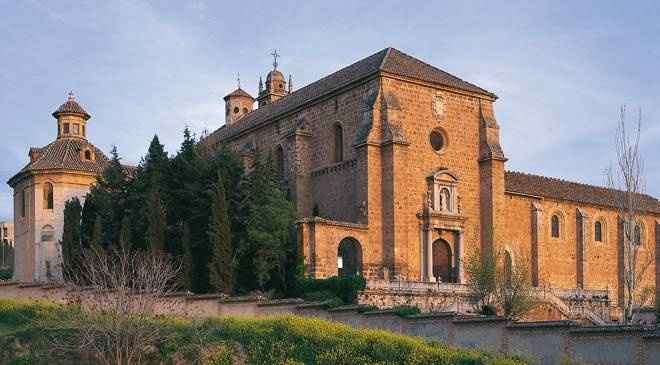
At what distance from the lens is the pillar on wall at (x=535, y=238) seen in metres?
52.0

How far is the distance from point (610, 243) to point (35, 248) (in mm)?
34242

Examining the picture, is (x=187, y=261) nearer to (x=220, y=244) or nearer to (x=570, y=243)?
(x=220, y=244)

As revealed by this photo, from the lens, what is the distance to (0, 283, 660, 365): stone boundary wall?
21922 millimetres

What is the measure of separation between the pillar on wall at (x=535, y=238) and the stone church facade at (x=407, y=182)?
57 mm

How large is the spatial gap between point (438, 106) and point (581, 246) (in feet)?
46.1

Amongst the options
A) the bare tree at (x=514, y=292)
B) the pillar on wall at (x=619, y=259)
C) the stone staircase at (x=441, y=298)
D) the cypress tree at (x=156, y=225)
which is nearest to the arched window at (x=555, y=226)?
the pillar on wall at (x=619, y=259)

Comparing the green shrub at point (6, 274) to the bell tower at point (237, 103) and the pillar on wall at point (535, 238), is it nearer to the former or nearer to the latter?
the bell tower at point (237, 103)

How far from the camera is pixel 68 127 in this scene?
61.5 m

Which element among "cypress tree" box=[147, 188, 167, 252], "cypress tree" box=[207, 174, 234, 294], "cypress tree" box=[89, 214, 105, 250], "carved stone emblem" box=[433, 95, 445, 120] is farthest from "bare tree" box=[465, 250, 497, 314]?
"cypress tree" box=[89, 214, 105, 250]

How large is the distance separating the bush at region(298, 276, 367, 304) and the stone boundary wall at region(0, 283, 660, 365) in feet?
24.0

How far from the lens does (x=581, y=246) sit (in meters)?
54.8

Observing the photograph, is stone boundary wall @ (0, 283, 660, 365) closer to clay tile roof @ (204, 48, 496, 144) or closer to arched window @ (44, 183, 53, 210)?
clay tile roof @ (204, 48, 496, 144)

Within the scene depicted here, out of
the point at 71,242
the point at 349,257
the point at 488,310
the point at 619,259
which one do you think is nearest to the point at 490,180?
the point at 349,257

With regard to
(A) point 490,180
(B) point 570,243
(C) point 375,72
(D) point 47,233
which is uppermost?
(C) point 375,72
